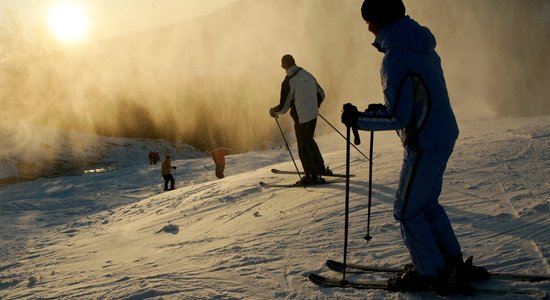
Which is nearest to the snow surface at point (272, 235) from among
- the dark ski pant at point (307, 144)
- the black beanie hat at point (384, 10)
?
the dark ski pant at point (307, 144)

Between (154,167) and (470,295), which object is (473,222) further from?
(154,167)

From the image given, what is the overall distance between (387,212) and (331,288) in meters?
2.00

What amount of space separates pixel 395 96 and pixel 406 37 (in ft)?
1.25

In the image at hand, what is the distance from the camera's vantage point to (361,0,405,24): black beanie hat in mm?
2914

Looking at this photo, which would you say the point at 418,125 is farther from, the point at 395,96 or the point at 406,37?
the point at 406,37

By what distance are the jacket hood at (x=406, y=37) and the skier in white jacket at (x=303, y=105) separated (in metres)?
4.68

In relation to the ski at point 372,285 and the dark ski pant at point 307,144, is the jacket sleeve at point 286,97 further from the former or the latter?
the ski at point 372,285

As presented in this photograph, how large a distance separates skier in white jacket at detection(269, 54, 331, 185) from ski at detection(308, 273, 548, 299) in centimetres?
412

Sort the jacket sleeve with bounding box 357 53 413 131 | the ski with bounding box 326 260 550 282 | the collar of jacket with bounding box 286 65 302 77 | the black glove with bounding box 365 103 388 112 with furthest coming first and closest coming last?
the collar of jacket with bounding box 286 65 302 77 → the ski with bounding box 326 260 550 282 → the black glove with bounding box 365 103 388 112 → the jacket sleeve with bounding box 357 53 413 131

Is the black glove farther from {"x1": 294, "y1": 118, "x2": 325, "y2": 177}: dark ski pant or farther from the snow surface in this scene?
{"x1": 294, "y1": 118, "x2": 325, "y2": 177}: dark ski pant

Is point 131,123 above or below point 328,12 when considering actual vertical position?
below

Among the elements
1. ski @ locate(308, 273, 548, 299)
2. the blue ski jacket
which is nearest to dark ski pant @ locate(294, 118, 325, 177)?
ski @ locate(308, 273, 548, 299)

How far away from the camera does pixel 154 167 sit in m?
20.1

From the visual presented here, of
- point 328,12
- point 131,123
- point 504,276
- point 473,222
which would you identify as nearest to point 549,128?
Result: point 473,222
